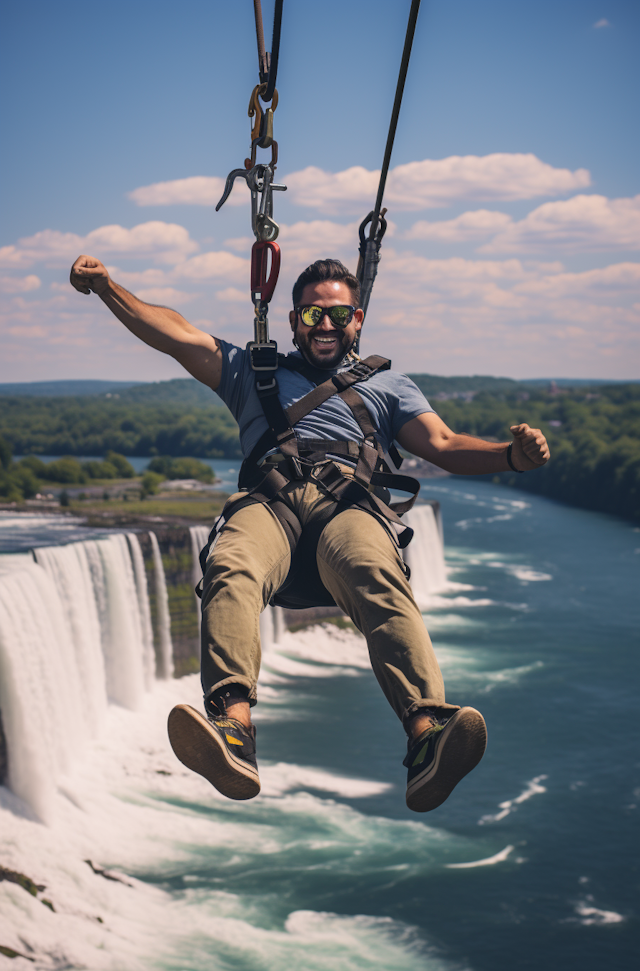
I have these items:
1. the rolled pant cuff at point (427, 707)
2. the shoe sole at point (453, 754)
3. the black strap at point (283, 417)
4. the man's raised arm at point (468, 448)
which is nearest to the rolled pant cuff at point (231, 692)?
the rolled pant cuff at point (427, 707)

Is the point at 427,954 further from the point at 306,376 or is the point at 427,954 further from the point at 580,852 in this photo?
the point at 306,376

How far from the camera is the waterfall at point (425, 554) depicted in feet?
179

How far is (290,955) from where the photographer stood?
2447 centimetres

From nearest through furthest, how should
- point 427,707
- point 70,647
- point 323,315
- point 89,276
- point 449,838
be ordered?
point 427,707
point 89,276
point 323,315
point 70,647
point 449,838

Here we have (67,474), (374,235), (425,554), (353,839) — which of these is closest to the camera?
(374,235)

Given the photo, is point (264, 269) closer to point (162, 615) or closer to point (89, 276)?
point (89, 276)

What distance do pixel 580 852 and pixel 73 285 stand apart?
30077mm

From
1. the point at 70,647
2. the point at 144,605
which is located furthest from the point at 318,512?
the point at 144,605

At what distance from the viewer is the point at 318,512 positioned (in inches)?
178

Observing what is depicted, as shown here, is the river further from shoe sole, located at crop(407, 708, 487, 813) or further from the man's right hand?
shoe sole, located at crop(407, 708, 487, 813)

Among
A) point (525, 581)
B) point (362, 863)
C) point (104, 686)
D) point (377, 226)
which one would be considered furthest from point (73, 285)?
point (525, 581)

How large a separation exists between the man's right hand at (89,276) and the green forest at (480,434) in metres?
59.4

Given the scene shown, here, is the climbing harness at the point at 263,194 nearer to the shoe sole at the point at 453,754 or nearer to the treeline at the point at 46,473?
the shoe sole at the point at 453,754

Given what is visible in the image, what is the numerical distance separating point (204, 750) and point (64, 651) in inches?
1063
